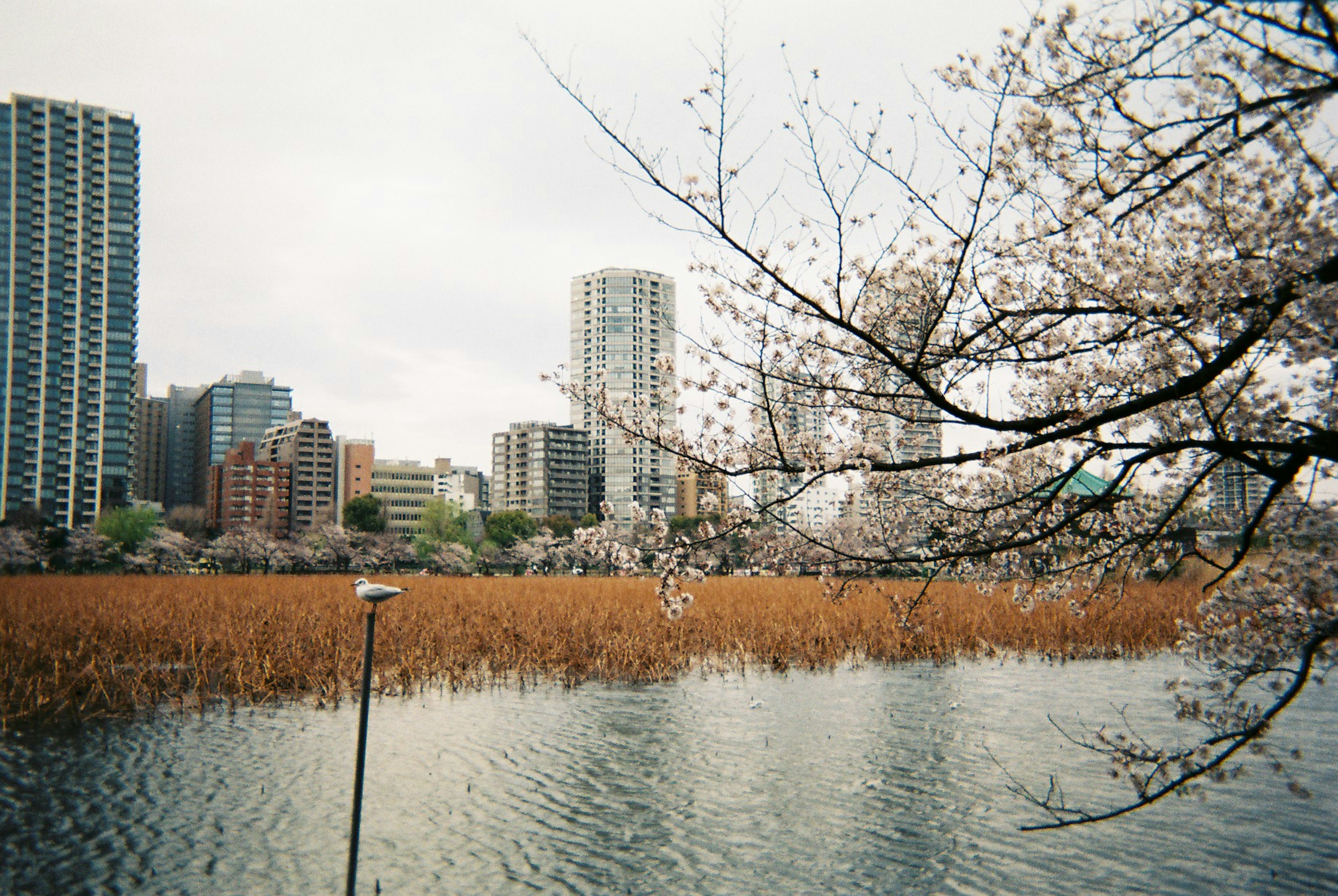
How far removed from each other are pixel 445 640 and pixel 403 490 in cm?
12454

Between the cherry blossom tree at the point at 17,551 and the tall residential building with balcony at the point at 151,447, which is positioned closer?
the cherry blossom tree at the point at 17,551

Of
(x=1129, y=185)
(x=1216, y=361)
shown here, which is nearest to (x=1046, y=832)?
(x=1216, y=361)

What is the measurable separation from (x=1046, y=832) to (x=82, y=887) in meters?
8.11

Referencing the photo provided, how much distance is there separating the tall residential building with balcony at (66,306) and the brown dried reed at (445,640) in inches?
3671

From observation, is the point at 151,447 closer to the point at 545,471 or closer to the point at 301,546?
the point at 545,471

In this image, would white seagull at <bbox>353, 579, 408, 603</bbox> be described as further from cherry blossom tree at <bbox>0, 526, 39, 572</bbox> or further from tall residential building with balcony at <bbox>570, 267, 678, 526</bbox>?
tall residential building with balcony at <bbox>570, 267, 678, 526</bbox>

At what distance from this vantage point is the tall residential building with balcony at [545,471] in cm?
13538

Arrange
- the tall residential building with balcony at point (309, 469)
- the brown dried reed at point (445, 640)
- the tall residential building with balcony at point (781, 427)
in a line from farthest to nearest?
the tall residential building with balcony at point (309, 469) → the brown dried reed at point (445, 640) → the tall residential building with balcony at point (781, 427)

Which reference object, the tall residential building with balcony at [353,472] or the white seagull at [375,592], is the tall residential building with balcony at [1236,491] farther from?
the tall residential building with balcony at [353,472]

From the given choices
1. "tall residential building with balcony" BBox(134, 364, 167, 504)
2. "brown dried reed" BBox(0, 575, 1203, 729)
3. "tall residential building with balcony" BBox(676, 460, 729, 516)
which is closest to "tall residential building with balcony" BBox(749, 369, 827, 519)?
"tall residential building with balcony" BBox(676, 460, 729, 516)

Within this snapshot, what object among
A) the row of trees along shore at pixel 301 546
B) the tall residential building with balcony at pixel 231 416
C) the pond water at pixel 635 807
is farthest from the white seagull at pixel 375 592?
the tall residential building with balcony at pixel 231 416

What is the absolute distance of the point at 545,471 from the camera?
135250 mm

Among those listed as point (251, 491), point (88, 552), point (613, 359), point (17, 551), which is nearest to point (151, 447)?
point (251, 491)

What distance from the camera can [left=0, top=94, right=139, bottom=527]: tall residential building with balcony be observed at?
321ft
